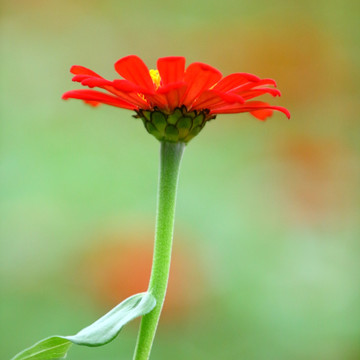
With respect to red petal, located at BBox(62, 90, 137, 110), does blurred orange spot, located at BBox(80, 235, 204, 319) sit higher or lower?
lower

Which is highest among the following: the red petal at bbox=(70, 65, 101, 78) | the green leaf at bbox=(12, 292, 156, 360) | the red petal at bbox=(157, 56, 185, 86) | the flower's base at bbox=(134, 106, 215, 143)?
the red petal at bbox=(70, 65, 101, 78)

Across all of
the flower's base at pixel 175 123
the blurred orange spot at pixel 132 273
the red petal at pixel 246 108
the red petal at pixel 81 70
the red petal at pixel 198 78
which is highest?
the red petal at pixel 81 70

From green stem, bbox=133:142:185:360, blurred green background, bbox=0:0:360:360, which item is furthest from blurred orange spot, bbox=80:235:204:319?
green stem, bbox=133:142:185:360

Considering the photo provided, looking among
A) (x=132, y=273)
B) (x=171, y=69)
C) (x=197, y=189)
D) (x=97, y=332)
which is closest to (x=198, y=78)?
(x=171, y=69)

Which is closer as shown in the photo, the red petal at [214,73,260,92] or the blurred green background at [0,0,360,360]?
the red petal at [214,73,260,92]

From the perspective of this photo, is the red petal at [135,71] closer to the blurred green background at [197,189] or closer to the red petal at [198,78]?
the red petal at [198,78]

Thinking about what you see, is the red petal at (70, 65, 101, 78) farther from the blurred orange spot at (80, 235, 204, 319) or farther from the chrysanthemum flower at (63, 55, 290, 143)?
the blurred orange spot at (80, 235, 204, 319)

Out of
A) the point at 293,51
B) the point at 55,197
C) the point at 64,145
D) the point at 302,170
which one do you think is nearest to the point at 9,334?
the point at 55,197

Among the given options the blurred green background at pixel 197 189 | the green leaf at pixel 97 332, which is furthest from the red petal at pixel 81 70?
the blurred green background at pixel 197 189

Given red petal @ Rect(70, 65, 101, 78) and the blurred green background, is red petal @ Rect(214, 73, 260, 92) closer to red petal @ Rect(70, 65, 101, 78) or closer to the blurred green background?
red petal @ Rect(70, 65, 101, 78)
